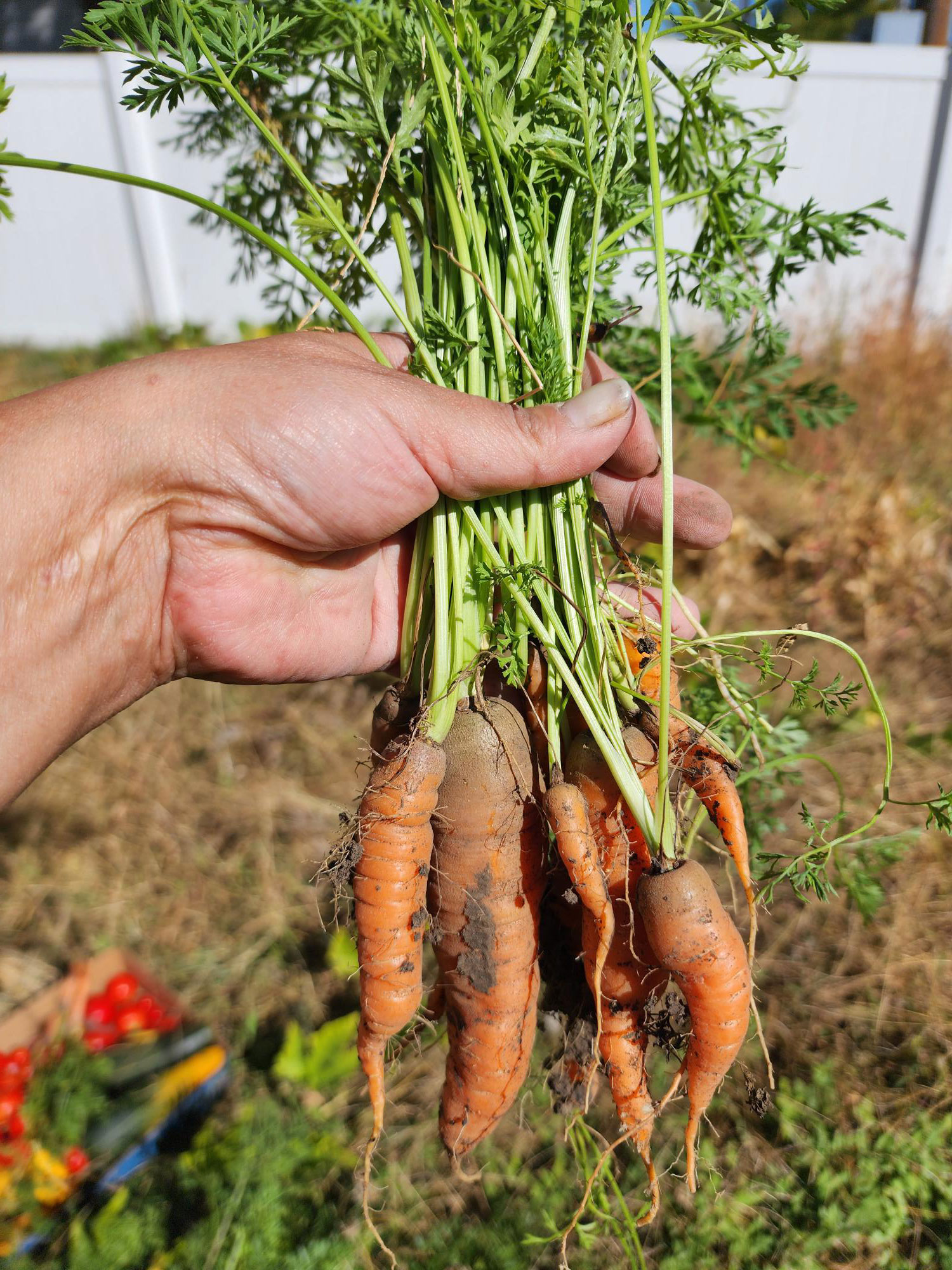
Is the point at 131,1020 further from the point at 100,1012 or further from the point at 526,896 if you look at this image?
the point at 526,896

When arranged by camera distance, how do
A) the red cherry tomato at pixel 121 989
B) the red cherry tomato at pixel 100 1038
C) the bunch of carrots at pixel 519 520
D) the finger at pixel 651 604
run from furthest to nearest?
the red cherry tomato at pixel 121 989 < the red cherry tomato at pixel 100 1038 < the finger at pixel 651 604 < the bunch of carrots at pixel 519 520

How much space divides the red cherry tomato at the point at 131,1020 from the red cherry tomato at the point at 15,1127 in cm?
37

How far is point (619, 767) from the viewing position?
5.62ft

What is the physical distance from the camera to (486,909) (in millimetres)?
1963

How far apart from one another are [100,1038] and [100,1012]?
0.08 m

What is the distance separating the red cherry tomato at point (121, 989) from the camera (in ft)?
9.29

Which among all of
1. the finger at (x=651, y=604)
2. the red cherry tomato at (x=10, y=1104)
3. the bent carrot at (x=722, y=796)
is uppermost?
the finger at (x=651, y=604)

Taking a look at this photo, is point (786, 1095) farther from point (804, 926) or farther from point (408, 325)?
point (408, 325)

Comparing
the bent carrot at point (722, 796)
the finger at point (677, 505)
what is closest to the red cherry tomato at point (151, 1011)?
the bent carrot at point (722, 796)

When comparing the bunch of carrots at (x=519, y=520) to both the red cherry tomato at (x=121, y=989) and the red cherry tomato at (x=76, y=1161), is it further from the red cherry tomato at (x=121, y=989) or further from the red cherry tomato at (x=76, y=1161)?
the red cherry tomato at (x=121, y=989)

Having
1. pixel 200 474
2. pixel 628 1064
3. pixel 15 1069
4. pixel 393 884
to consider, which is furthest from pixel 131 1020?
pixel 200 474

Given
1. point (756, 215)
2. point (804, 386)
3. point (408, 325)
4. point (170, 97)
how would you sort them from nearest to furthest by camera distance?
1. point (170, 97)
2. point (408, 325)
3. point (756, 215)
4. point (804, 386)

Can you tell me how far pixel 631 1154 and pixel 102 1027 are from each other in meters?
1.83

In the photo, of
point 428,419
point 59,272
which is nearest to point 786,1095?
point 428,419
